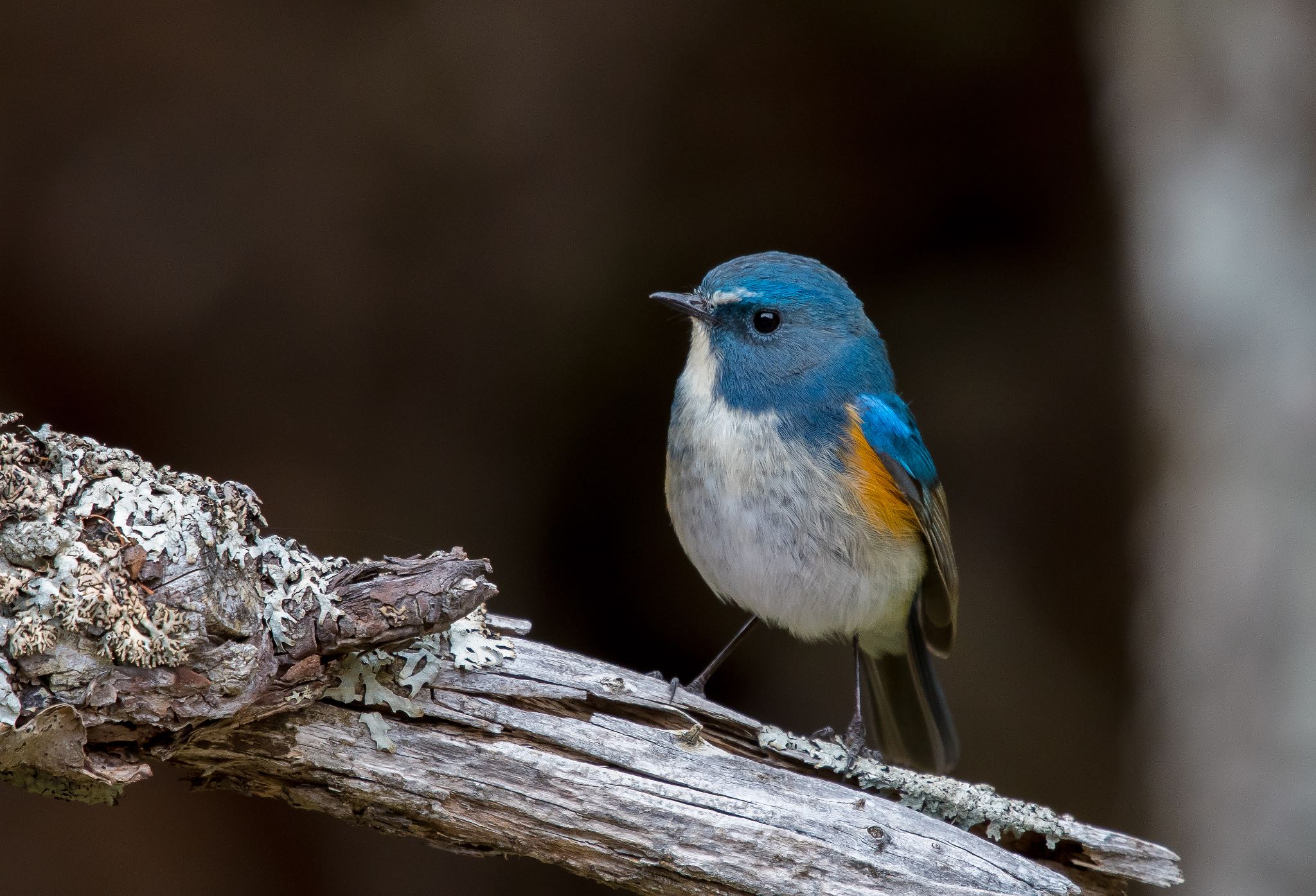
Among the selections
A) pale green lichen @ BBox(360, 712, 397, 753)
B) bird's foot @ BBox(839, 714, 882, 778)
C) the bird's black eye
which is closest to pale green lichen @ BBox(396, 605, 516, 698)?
pale green lichen @ BBox(360, 712, 397, 753)

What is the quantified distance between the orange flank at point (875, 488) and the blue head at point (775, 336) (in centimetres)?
13

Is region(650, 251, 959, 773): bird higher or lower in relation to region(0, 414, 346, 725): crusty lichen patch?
higher

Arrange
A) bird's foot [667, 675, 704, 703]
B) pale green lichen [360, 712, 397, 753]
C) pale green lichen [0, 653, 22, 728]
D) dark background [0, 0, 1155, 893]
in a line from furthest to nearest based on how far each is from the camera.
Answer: dark background [0, 0, 1155, 893] < bird's foot [667, 675, 704, 703] < pale green lichen [360, 712, 397, 753] < pale green lichen [0, 653, 22, 728]

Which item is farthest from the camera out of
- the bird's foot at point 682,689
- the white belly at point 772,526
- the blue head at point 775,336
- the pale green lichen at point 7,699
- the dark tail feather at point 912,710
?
the dark tail feather at point 912,710

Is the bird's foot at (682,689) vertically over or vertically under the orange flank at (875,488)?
under

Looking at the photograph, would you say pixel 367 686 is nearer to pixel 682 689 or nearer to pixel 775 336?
pixel 682 689

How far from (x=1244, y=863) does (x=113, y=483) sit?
437 centimetres

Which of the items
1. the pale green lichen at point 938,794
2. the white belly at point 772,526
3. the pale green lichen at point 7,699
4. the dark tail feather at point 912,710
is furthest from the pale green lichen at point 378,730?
the dark tail feather at point 912,710

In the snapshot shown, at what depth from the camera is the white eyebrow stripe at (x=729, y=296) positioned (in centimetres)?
369

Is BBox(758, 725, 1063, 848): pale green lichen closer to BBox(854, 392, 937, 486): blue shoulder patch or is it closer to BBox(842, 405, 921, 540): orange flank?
BBox(842, 405, 921, 540): orange flank

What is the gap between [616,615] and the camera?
5.86 metres

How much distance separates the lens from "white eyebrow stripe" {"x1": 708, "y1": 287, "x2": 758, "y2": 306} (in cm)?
369

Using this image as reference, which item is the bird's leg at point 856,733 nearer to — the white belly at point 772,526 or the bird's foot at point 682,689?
the white belly at point 772,526

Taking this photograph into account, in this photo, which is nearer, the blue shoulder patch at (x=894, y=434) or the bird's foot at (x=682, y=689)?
the bird's foot at (x=682, y=689)
